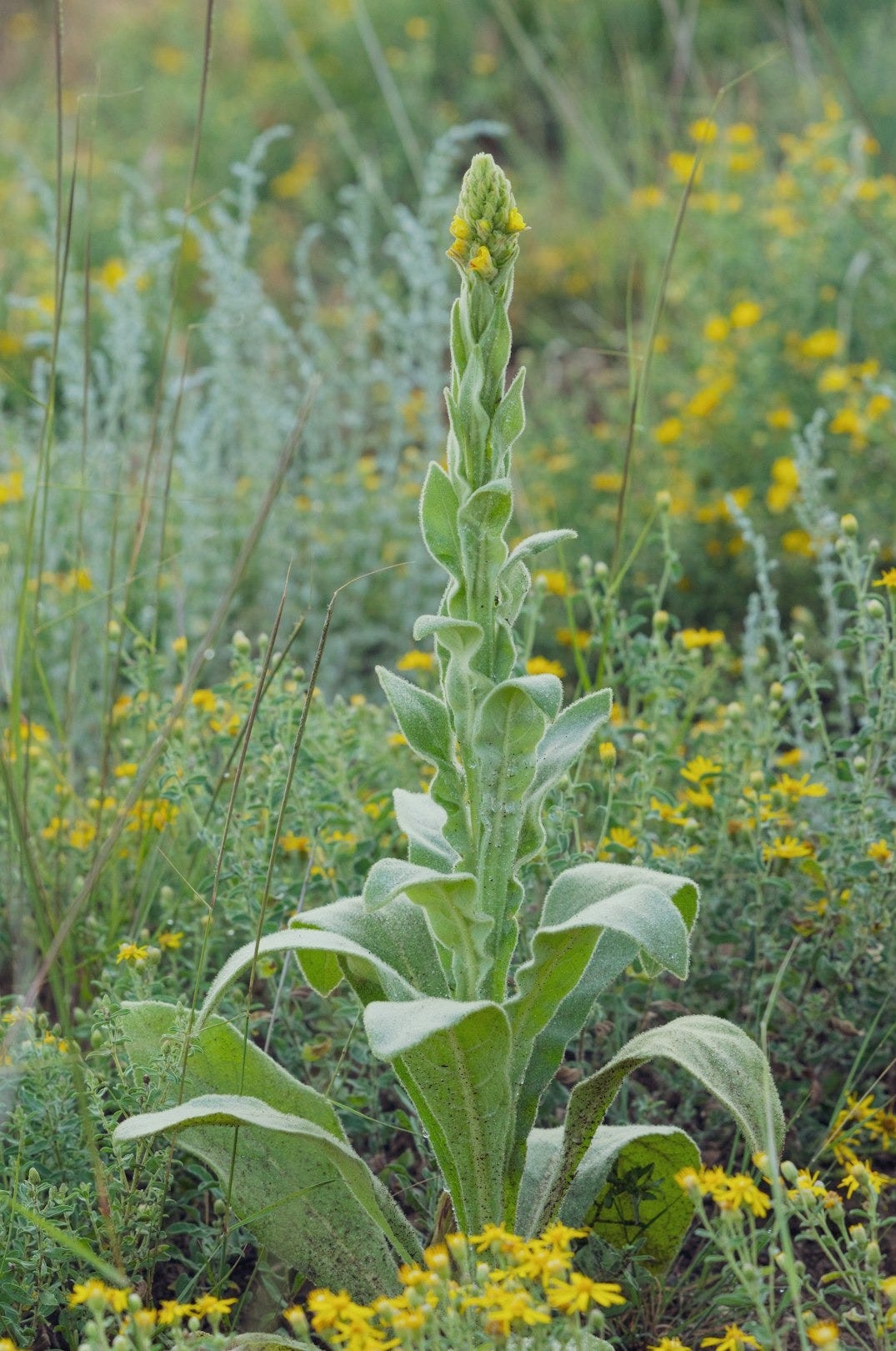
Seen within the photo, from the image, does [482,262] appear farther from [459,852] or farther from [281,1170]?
[281,1170]

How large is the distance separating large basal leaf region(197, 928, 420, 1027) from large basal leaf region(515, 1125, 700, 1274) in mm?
280

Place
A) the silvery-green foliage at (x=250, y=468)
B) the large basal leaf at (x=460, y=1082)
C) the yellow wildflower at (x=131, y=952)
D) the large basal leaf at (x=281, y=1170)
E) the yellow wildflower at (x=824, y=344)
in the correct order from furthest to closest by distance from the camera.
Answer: the yellow wildflower at (x=824, y=344) < the silvery-green foliage at (x=250, y=468) < the yellow wildflower at (x=131, y=952) < the large basal leaf at (x=281, y=1170) < the large basal leaf at (x=460, y=1082)

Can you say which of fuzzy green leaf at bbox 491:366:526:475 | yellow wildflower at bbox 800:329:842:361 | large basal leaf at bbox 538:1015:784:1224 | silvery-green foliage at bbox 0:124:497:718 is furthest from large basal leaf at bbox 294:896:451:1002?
yellow wildflower at bbox 800:329:842:361

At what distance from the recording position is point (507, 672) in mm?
1486

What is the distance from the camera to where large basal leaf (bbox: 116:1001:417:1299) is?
1.56 meters

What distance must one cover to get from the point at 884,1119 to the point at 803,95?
4.59 m

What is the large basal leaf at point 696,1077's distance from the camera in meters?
1.44

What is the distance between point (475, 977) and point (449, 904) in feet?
0.41

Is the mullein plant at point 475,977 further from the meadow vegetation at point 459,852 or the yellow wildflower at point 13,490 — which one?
the yellow wildflower at point 13,490

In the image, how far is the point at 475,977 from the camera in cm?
152

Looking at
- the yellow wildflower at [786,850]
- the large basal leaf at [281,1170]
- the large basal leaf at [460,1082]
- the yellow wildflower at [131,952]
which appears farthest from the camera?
the yellow wildflower at [786,850]

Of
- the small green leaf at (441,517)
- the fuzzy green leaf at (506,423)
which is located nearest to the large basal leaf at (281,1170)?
the small green leaf at (441,517)

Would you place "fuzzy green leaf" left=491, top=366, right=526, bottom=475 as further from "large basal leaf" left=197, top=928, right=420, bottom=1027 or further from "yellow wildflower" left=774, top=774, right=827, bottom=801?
"yellow wildflower" left=774, top=774, right=827, bottom=801

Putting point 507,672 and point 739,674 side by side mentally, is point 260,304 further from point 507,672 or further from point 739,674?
point 507,672
